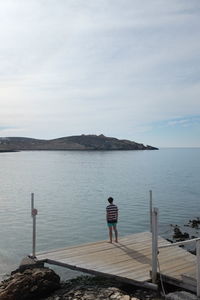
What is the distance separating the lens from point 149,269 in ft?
34.1

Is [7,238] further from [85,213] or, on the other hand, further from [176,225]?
[176,225]

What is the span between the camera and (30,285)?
32.9 ft

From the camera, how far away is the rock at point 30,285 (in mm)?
9766

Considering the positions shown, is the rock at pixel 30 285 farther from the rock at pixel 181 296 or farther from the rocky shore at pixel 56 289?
the rock at pixel 181 296

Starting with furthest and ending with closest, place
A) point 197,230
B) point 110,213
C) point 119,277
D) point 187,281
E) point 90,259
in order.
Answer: point 197,230 → point 110,213 → point 90,259 → point 119,277 → point 187,281

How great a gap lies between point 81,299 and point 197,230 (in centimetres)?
1685

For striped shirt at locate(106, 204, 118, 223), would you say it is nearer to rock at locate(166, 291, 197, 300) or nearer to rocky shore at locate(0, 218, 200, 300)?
rocky shore at locate(0, 218, 200, 300)

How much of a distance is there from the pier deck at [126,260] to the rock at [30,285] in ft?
2.41

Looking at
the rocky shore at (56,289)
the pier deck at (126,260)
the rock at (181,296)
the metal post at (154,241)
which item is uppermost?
the metal post at (154,241)

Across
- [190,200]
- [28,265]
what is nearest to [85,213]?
[190,200]

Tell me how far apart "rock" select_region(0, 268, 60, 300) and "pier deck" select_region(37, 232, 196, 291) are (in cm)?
74

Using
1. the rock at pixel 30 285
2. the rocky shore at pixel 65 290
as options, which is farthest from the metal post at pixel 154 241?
the rock at pixel 30 285

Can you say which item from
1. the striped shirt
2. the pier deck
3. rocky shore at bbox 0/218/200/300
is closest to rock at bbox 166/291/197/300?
rocky shore at bbox 0/218/200/300

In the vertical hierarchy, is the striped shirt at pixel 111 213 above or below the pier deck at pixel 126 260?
above
